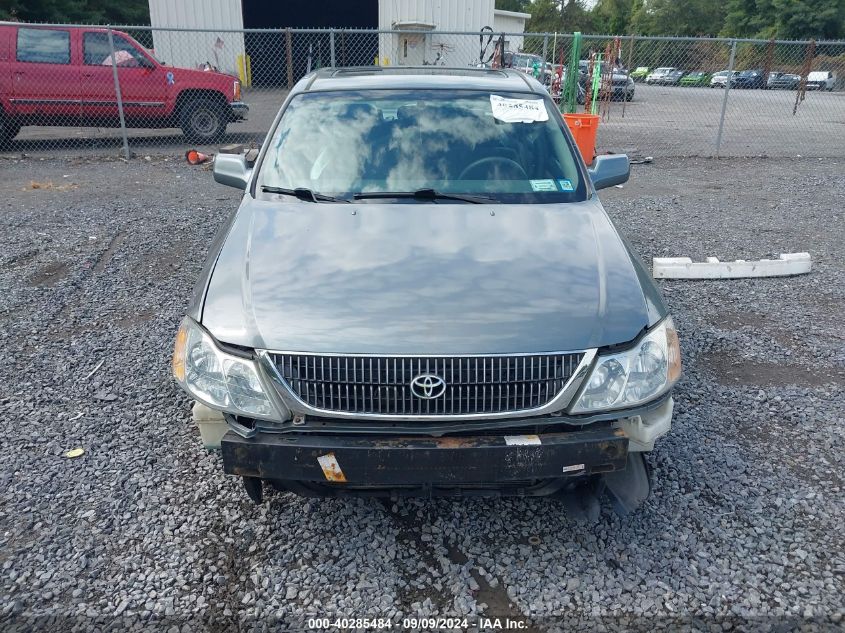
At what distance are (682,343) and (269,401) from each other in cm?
318

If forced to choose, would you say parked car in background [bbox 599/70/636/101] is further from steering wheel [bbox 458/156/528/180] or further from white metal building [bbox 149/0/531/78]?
→ steering wheel [bbox 458/156/528/180]

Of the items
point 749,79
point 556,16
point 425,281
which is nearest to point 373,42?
point 749,79

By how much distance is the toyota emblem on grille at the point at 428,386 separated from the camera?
2369mm

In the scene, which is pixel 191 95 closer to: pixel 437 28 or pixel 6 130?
pixel 6 130

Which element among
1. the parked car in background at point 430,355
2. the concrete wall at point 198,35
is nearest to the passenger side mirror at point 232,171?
the parked car in background at point 430,355

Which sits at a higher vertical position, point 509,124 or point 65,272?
point 509,124

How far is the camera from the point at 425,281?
2.67m

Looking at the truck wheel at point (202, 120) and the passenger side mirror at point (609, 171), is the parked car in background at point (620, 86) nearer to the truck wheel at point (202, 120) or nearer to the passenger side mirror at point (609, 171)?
the truck wheel at point (202, 120)

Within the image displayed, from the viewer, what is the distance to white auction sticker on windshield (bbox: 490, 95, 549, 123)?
3902 mm

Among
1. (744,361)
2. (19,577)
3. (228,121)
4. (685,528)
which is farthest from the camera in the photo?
(228,121)

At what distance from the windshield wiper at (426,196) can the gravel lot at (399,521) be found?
1.45m

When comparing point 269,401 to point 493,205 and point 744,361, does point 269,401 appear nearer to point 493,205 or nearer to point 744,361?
point 493,205

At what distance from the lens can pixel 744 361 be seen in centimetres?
437

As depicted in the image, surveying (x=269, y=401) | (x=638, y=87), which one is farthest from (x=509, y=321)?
(x=638, y=87)
